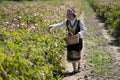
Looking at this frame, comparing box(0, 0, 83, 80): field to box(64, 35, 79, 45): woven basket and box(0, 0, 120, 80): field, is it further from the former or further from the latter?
box(64, 35, 79, 45): woven basket

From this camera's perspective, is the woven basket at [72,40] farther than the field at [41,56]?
Yes

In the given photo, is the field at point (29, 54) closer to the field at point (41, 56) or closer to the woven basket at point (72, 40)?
the field at point (41, 56)

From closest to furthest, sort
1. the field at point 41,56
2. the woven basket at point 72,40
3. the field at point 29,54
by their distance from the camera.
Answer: the field at point 29,54, the field at point 41,56, the woven basket at point 72,40

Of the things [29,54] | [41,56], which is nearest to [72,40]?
[41,56]

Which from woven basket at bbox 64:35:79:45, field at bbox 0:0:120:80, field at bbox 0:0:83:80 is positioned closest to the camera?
field at bbox 0:0:83:80

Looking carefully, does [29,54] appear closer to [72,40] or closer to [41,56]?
[41,56]

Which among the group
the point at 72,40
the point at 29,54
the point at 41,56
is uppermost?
the point at 29,54

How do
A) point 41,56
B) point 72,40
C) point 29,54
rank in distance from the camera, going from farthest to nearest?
point 72,40
point 41,56
point 29,54

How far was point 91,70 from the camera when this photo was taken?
9.16 metres

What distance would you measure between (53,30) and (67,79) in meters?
1.56

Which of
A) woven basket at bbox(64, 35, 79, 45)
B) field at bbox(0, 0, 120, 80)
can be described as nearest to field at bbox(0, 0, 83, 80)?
field at bbox(0, 0, 120, 80)

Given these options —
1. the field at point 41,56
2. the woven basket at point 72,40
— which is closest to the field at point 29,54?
the field at point 41,56

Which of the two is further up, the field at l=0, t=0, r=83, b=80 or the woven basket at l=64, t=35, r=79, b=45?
the field at l=0, t=0, r=83, b=80

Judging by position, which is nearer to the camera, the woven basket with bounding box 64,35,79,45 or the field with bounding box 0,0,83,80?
the field with bounding box 0,0,83,80
